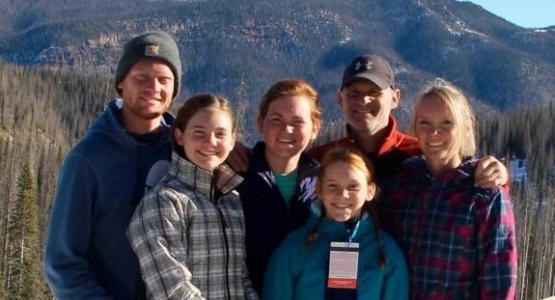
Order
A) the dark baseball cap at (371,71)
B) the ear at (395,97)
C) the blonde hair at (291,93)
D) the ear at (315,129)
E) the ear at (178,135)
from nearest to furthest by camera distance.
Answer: the ear at (178,135)
the blonde hair at (291,93)
the ear at (315,129)
the dark baseball cap at (371,71)
the ear at (395,97)

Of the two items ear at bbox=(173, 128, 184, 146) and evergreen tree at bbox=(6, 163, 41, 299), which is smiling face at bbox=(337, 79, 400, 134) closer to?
ear at bbox=(173, 128, 184, 146)

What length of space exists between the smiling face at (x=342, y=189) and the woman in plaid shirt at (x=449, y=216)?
50cm

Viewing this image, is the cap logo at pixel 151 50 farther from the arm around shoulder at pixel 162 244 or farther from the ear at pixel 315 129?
the ear at pixel 315 129

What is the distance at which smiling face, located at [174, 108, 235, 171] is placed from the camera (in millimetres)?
5195

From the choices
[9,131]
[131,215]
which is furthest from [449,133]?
[9,131]

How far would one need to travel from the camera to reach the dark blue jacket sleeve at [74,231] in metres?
5.32

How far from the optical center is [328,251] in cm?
543

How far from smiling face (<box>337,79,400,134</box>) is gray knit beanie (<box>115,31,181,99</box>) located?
1.59 m

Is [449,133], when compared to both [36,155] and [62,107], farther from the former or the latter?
[62,107]

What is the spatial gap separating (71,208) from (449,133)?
2.69 metres

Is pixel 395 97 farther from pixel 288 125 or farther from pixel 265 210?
pixel 265 210

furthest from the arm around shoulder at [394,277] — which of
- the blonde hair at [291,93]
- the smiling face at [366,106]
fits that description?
the smiling face at [366,106]

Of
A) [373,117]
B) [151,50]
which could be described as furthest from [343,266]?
[151,50]

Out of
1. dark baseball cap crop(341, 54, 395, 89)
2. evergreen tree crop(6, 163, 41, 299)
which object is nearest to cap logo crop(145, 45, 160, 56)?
dark baseball cap crop(341, 54, 395, 89)
